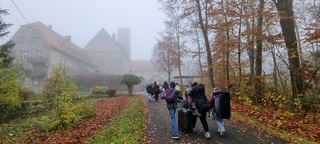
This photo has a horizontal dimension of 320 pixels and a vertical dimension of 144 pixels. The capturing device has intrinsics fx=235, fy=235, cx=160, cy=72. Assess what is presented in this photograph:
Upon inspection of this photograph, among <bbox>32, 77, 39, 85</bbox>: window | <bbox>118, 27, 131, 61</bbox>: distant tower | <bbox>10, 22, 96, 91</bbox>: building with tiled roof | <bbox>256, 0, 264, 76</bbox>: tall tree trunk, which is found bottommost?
<bbox>32, 77, 39, 85</bbox>: window

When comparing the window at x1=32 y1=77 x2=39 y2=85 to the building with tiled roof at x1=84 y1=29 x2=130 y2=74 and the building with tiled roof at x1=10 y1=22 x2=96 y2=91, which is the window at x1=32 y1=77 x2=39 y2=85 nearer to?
the building with tiled roof at x1=10 y1=22 x2=96 y2=91

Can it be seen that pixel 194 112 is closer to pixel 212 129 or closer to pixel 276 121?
pixel 212 129

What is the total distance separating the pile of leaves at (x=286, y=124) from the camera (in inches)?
306

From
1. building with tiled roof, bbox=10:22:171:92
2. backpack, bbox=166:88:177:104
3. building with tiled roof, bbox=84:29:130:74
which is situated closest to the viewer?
backpack, bbox=166:88:177:104

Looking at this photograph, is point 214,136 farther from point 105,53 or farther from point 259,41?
point 105,53

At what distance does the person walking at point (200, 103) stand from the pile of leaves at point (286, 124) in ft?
7.94

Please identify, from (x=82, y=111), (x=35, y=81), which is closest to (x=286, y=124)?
(x=82, y=111)

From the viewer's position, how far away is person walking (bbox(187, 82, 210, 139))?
7340 mm

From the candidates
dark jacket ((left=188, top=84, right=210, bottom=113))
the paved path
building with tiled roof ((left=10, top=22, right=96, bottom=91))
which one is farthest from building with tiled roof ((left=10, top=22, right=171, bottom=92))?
dark jacket ((left=188, top=84, right=210, bottom=113))

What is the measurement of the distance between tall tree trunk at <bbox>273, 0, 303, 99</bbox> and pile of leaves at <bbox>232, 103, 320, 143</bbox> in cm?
148

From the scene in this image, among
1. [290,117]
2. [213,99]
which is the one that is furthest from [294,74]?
[213,99]

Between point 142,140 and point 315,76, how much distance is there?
8.11 metres


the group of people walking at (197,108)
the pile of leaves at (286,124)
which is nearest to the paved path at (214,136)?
the group of people walking at (197,108)

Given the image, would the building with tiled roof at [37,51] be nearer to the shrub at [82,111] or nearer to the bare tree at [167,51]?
the bare tree at [167,51]
